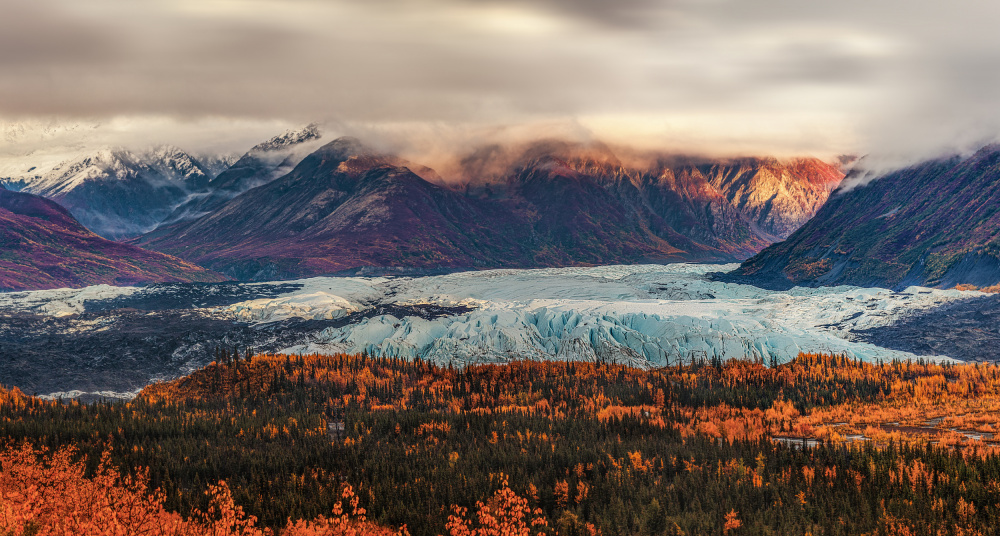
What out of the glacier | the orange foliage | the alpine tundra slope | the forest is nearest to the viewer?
the orange foliage

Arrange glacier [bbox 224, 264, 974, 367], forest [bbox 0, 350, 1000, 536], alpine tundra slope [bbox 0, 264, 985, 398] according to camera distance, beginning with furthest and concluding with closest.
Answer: alpine tundra slope [bbox 0, 264, 985, 398] < glacier [bbox 224, 264, 974, 367] < forest [bbox 0, 350, 1000, 536]

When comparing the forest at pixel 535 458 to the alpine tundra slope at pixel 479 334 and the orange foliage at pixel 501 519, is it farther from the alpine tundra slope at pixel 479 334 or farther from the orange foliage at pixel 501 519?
the alpine tundra slope at pixel 479 334

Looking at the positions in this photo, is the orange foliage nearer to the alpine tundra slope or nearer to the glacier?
the alpine tundra slope

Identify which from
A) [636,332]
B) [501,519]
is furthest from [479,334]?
[501,519]

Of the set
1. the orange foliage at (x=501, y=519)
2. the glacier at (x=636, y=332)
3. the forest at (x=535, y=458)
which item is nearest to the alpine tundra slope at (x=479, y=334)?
the glacier at (x=636, y=332)

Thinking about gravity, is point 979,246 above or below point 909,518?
above

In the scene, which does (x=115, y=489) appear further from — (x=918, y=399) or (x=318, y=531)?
(x=918, y=399)

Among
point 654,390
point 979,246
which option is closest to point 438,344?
point 654,390

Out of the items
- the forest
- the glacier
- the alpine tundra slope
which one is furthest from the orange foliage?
the glacier
